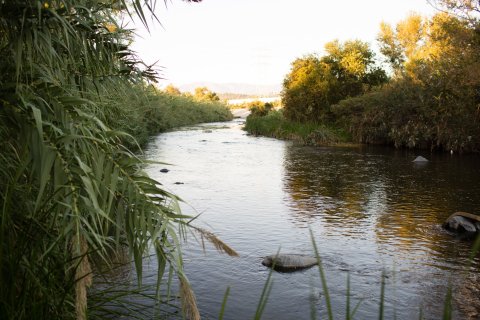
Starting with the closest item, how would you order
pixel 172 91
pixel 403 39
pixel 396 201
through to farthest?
pixel 396 201, pixel 403 39, pixel 172 91

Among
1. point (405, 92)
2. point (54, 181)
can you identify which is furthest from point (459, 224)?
point (405, 92)

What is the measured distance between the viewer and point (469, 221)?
345 inches

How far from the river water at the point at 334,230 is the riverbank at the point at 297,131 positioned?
814 centimetres

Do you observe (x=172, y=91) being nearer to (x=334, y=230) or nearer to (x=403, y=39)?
(x=403, y=39)

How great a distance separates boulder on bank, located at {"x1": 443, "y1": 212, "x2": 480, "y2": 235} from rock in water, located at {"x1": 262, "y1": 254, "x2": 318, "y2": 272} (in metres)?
3.21

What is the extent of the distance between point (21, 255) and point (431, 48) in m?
46.0

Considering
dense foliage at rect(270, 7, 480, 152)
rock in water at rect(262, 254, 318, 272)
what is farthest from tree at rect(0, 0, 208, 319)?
dense foliage at rect(270, 7, 480, 152)

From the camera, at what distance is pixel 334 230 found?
879cm

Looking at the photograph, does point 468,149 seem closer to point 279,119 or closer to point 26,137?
point 279,119

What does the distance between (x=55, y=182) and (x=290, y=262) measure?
475 centimetres

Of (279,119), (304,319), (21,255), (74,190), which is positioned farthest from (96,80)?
(279,119)

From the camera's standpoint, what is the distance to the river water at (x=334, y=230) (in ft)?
19.1

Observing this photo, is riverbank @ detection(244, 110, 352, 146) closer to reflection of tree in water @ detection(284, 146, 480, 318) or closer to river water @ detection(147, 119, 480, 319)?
reflection of tree in water @ detection(284, 146, 480, 318)

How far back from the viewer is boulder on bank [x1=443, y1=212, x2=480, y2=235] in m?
8.62
